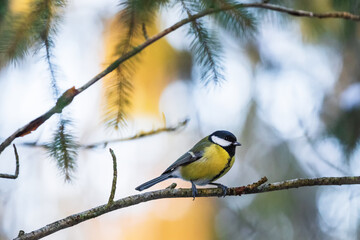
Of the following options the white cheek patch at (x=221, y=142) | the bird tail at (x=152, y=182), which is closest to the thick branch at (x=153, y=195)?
the bird tail at (x=152, y=182)

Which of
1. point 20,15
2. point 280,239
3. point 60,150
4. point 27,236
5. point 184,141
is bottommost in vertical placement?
point 280,239

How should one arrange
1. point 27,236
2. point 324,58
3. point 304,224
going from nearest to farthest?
point 27,236 → point 304,224 → point 324,58

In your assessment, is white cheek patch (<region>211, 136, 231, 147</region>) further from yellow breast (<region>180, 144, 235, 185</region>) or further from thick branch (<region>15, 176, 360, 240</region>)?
thick branch (<region>15, 176, 360, 240</region>)

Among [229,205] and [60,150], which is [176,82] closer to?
[229,205]

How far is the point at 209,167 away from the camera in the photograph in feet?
8.14

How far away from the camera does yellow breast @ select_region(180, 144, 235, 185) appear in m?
2.48

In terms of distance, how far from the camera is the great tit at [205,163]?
8.16 ft

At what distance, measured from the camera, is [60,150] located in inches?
60.7

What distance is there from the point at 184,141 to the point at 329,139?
2697 millimetres

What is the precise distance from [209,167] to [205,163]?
0.04m

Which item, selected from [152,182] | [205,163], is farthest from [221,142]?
[152,182]

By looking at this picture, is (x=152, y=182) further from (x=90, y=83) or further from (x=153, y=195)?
(x=90, y=83)

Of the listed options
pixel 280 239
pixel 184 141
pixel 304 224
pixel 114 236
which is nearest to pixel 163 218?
pixel 114 236

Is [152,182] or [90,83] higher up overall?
[90,83]
